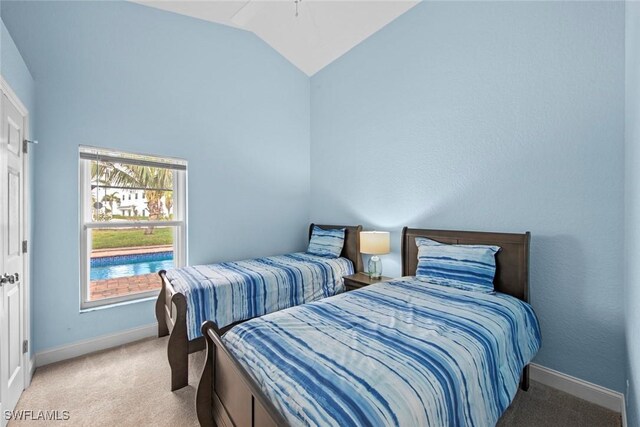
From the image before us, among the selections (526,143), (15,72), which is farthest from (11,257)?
(526,143)

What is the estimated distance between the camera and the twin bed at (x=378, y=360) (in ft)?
3.30

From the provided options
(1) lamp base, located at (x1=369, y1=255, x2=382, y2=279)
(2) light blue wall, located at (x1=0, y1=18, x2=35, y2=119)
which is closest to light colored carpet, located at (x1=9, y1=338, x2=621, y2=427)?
(1) lamp base, located at (x1=369, y1=255, x2=382, y2=279)

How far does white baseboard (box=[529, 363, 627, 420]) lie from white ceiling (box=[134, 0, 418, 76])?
3.57 m

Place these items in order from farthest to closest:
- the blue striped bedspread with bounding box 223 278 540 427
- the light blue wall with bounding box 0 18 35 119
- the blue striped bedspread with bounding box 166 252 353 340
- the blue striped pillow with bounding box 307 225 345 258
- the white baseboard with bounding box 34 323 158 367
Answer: the blue striped pillow with bounding box 307 225 345 258 → the white baseboard with bounding box 34 323 158 367 → the blue striped bedspread with bounding box 166 252 353 340 → the light blue wall with bounding box 0 18 35 119 → the blue striped bedspread with bounding box 223 278 540 427

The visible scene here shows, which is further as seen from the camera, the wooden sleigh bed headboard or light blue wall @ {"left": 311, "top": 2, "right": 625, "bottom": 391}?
the wooden sleigh bed headboard

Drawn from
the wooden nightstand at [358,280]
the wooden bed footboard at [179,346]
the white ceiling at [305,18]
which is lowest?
the wooden bed footboard at [179,346]

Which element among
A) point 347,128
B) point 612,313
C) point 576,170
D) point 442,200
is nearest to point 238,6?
point 347,128

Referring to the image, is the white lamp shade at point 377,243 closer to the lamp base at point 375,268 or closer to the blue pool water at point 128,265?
the lamp base at point 375,268

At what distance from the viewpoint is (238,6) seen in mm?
3150

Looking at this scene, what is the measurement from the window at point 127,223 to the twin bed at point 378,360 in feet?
6.58

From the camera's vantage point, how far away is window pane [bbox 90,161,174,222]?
→ 2811mm

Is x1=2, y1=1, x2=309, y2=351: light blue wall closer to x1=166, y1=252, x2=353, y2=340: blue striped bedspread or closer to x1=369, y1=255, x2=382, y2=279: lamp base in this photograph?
x1=166, y1=252, x2=353, y2=340: blue striped bedspread

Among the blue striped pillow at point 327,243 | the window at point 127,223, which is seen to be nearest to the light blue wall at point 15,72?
the window at point 127,223

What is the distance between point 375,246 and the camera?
304 centimetres
